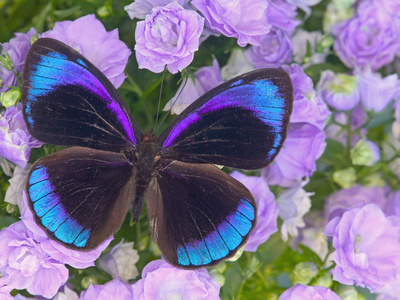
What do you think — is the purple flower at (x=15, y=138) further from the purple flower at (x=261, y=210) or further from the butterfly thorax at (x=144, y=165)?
the purple flower at (x=261, y=210)

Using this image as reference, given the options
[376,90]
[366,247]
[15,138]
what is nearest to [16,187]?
[15,138]

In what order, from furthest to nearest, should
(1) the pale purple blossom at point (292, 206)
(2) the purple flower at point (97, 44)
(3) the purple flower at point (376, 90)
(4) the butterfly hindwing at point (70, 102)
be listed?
(3) the purple flower at point (376, 90)
(1) the pale purple blossom at point (292, 206)
(2) the purple flower at point (97, 44)
(4) the butterfly hindwing at point (70, 102)

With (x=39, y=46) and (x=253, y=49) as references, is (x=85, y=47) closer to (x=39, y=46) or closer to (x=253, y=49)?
(x=39, y=46)

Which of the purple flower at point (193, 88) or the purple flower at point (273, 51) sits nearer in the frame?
the purple flower at point (193, 88)

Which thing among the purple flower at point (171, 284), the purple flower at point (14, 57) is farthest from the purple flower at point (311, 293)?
the purple flower at point (14, 57)

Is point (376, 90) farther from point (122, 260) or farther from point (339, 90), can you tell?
point (122, 260)

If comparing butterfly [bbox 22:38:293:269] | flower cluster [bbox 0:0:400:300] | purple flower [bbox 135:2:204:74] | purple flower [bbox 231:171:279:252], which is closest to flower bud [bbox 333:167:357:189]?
flower cluster [bbox 0:0:400:300]
